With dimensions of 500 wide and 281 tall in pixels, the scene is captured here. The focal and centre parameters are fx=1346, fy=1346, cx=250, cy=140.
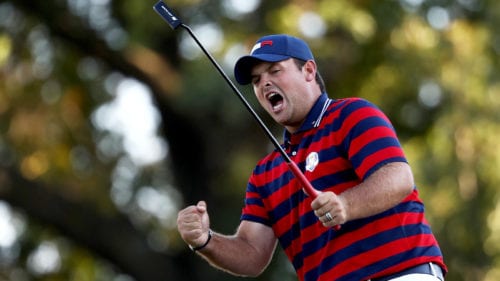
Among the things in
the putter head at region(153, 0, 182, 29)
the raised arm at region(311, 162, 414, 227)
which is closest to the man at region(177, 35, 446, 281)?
the raised arm at region(311, 162, 414, 227)

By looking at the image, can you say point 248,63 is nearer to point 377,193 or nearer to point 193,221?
point 193,221

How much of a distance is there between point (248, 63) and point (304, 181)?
70 cm

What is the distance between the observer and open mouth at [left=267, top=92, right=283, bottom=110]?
5038 millimetres

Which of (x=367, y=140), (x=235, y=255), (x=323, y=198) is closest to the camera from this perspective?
(x=323, y=198)

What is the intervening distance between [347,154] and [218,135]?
10071 millimetres

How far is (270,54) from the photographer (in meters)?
5.05

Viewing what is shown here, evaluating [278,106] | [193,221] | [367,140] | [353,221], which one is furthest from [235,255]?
[367,140]

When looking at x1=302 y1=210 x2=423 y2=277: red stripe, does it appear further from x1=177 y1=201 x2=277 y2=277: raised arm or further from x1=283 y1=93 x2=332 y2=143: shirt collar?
x1=177 y1=201 x2=277 y2=277: raised arm

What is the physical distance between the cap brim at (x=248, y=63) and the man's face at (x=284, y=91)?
0.02 meters

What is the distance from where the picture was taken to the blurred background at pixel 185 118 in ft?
43.4

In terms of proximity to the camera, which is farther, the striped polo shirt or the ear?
the ear

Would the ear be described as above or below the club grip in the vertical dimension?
above

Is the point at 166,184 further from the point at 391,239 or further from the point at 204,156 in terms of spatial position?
the point at 391,239

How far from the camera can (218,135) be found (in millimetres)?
14773
